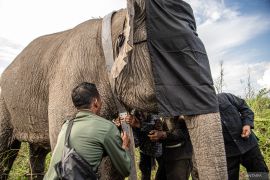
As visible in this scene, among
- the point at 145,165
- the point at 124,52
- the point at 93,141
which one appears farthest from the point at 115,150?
the point at 145,165

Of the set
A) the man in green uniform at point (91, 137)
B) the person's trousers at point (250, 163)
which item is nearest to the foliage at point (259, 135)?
the person's trousers at point (250, 163)

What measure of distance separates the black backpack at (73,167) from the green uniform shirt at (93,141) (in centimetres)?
8

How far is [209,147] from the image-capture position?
295 cm

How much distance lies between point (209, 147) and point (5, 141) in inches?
127

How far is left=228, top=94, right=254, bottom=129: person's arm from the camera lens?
15.9ft

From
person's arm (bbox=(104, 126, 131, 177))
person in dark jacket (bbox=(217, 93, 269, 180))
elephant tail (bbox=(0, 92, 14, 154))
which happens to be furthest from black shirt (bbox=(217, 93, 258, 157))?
elephant tail (bbox=(0, 92, 14, 154))

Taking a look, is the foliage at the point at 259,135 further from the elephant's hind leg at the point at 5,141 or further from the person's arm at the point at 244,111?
the person's arm at the point at 244,111

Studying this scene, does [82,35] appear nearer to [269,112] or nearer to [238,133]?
[238,133]

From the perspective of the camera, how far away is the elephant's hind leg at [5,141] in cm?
521

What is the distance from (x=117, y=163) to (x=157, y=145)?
1.87 metres

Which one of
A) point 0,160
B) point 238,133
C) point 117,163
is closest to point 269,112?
point 238,133

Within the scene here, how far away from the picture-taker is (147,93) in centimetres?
344

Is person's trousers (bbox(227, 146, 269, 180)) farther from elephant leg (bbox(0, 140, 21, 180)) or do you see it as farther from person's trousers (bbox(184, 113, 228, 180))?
elephant leg (bbox(0, 140, 21, 180))

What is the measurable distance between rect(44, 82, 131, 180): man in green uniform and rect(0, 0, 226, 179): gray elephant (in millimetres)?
451
